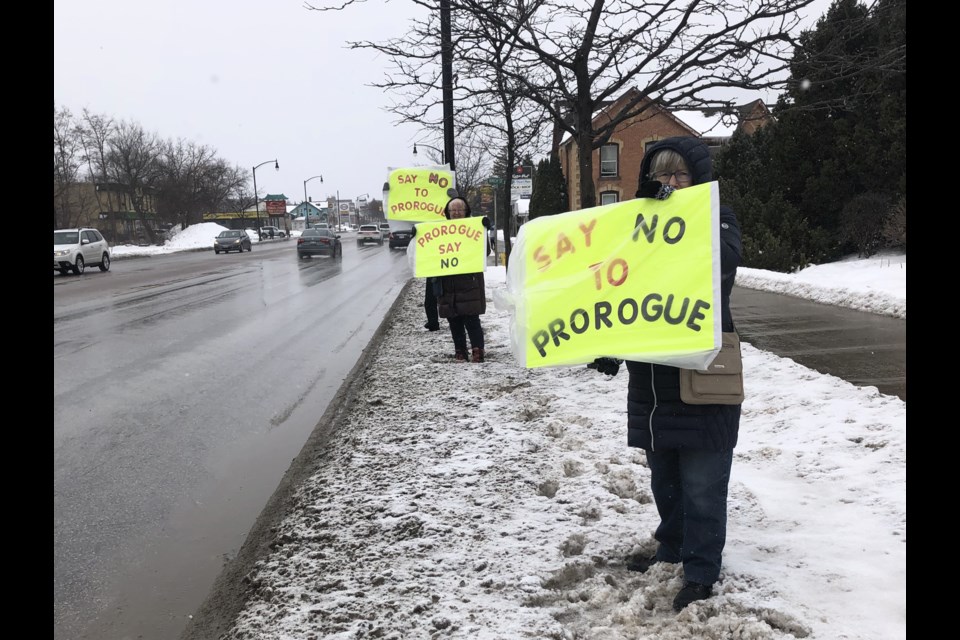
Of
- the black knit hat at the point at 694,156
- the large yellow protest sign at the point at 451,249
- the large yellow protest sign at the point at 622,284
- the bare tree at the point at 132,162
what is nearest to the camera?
the large yellow protest sign at the point at 622,284

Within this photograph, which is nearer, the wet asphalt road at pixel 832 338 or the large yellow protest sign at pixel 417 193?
the wet asphalt road at pixel 832 338

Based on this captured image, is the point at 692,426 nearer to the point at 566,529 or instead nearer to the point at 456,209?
the point at 566,529

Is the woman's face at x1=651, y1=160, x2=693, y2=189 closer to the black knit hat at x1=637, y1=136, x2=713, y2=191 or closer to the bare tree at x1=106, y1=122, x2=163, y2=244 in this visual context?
the black knit hat at x1=637, y1=136, x2=713, y2=191

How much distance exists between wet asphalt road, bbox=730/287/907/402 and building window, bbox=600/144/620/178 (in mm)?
28570

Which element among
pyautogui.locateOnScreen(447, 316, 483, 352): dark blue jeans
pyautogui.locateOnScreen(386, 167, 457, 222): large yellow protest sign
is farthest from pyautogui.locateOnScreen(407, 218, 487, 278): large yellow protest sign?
pyautogui.locateOnScreen(386, 167, 457, 222): large yellow protest sign

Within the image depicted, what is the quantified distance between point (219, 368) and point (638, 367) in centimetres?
657

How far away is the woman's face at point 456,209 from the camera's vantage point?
7762 mm

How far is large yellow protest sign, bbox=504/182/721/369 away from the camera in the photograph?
2.61 metres

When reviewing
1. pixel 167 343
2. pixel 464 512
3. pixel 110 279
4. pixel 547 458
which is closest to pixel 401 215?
pixel 167 343

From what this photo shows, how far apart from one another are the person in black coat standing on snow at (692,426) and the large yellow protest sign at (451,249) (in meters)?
4.52

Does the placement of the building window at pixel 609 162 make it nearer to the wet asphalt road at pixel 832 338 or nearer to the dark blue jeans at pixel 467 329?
the wet asphalt road at pixel 832 338

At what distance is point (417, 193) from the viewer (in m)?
9.56

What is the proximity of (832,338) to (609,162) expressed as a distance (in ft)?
108

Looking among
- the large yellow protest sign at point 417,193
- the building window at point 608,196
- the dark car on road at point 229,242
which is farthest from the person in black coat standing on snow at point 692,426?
the dark car on road at point 229,242
